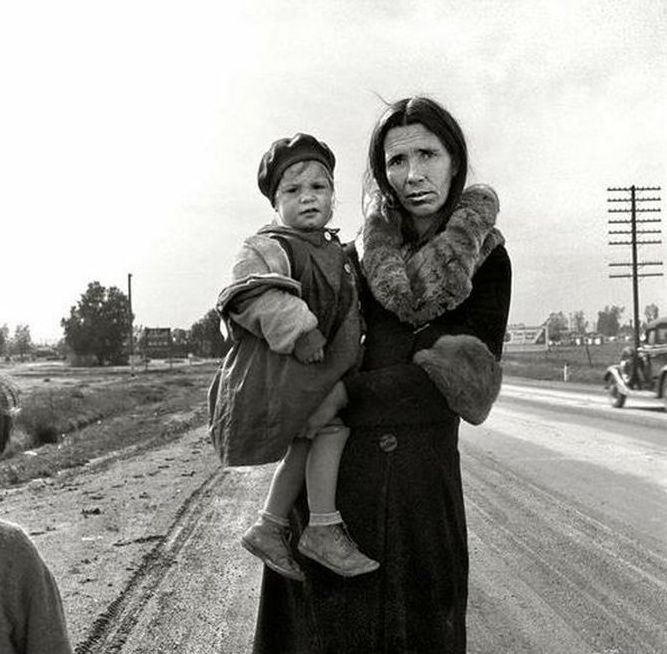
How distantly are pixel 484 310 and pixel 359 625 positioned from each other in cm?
91

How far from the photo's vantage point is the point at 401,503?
235 cm

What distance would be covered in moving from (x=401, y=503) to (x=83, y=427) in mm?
23439

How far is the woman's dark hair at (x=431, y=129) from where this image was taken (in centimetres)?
247

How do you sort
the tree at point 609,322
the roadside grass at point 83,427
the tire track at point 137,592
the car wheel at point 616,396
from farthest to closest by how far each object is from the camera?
the tree at point 609,322 → the car wheel at point 616,396 → the roadside grass at point 83,427 → the tire track at point 137,592

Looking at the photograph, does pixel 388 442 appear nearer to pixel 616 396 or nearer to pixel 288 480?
pixel 288 480

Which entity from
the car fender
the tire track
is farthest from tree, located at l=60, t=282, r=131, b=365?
the tire track

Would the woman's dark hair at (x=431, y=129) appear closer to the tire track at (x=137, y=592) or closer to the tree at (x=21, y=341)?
the tire track at (x=137, y=592)

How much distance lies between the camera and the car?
846 inches

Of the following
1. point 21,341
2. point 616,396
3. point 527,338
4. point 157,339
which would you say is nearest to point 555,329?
point 527,338

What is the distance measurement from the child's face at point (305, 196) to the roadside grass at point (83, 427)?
7.71 m

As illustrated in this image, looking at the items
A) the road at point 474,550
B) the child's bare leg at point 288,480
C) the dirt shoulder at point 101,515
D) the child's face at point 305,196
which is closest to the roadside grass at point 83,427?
the dirt shoulder at point 101,515

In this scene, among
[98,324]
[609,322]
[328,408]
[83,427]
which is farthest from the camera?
[609,322]

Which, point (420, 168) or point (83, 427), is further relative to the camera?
point (83, 427)

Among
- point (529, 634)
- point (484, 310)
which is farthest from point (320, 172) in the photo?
point (529, 634)
